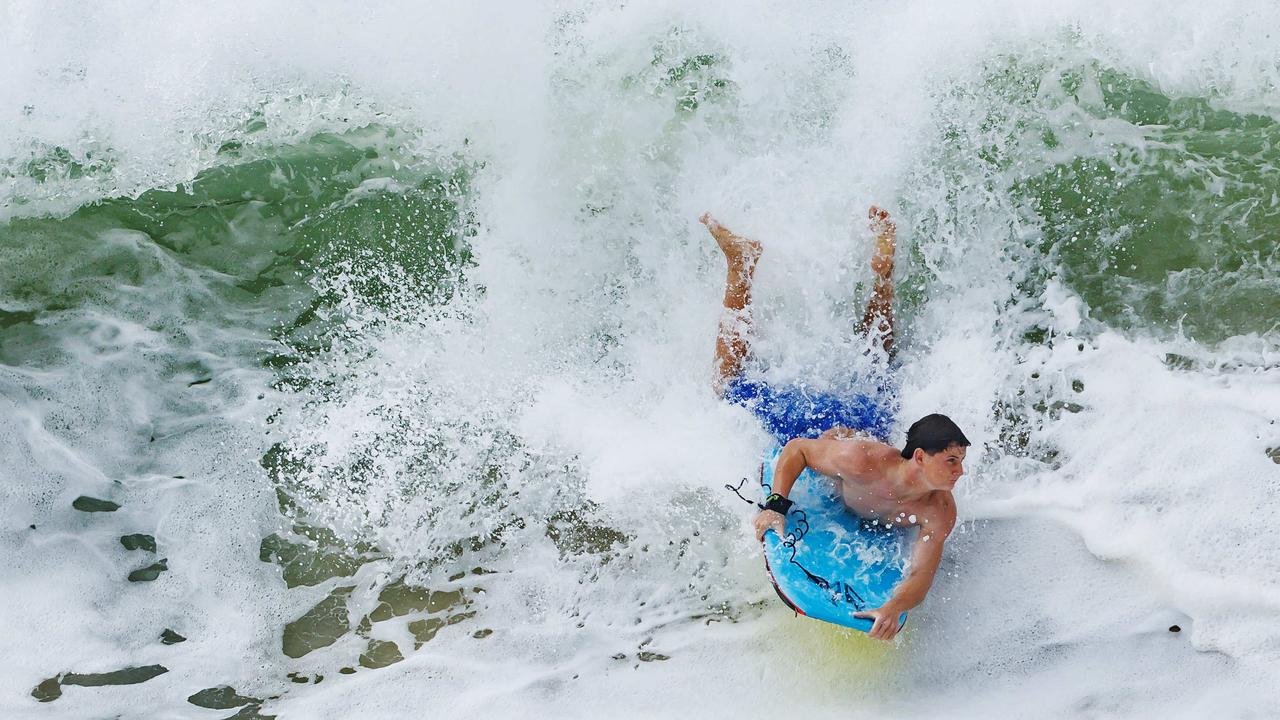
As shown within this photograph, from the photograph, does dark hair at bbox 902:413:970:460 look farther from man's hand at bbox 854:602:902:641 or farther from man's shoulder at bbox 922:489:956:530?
man's hand at bbox 854:602:902:641

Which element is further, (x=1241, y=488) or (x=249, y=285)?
(x=249, y=285)

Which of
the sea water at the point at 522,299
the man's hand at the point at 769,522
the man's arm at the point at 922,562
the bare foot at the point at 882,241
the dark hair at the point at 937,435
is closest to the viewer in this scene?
the dark hair at the point at 937,435

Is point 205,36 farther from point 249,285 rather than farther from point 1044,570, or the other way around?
point 1044,570

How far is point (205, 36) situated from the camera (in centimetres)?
420

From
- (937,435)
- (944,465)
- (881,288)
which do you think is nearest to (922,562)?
(944,465)

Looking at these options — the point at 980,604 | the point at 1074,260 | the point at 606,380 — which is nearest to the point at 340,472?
the point at 606,380

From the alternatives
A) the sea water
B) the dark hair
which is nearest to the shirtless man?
the dark hair

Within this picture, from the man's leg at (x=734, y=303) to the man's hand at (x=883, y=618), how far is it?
115 centimetres

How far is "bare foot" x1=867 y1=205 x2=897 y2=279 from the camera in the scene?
3928 millimetres

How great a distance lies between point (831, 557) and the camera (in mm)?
3500

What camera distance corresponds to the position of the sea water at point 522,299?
412cm

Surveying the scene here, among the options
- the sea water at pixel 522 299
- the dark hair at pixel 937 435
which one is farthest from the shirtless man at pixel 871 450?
the sea water at pixel 522 299

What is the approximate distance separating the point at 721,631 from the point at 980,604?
3.99ft

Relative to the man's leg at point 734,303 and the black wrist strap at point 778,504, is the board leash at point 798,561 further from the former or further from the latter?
the man's leg at point 734,303
